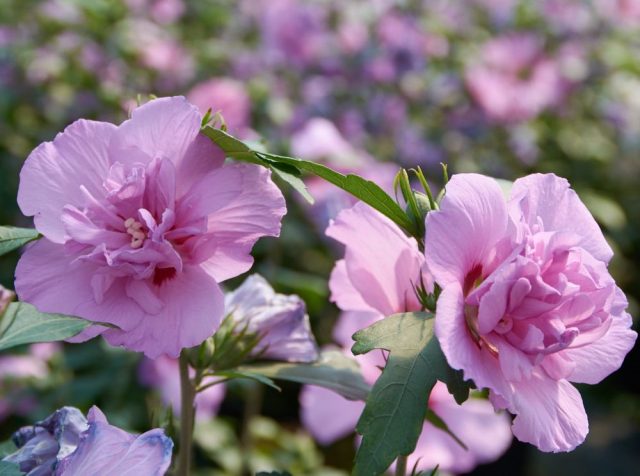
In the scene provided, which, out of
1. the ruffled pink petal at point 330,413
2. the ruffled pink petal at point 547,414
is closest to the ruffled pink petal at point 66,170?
the ruffled pink petal at point 547,414

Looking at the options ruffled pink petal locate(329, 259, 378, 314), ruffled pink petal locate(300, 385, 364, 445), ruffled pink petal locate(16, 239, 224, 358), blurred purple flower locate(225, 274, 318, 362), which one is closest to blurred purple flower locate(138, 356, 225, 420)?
ruffled pink petal locate(300, 385, 364, 445)

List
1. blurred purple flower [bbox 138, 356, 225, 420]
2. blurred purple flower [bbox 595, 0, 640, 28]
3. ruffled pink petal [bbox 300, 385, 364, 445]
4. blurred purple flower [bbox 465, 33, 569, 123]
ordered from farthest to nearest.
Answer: blurred purple flower [bbox 595, 0, 640, 28] < blurred purple flower [bbox 465, 33, 569, 123] < blurred purple flower [bbox 138, 356, 225, 420] < ruffled pink petal [bbox 300, 385, 364, 445]

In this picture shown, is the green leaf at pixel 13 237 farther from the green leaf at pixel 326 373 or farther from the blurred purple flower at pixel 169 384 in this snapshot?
the blurred purple flower at pixel 169 384

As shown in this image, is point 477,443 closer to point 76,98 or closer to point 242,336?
point 242,336

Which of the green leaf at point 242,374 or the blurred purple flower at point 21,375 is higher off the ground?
the green leaf at point 242,374

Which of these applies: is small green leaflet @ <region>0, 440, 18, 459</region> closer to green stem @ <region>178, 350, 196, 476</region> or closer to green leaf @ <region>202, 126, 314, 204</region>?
green stem @ <region>178, 350, 196, 476</region>

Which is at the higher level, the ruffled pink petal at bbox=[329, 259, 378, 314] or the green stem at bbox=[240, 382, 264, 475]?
the ruffled pink petal at bbox=[329, 259, 378, 314]
